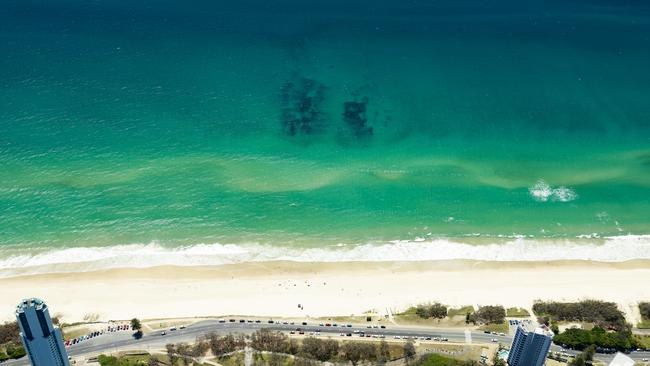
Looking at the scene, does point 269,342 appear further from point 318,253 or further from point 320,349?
point 318,253

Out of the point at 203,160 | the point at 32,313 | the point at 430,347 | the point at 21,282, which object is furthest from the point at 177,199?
the point at 430,347

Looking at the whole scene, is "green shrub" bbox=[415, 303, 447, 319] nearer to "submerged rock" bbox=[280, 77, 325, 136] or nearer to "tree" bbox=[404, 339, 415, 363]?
"tree" bbox=[404, 339, 415, 363]

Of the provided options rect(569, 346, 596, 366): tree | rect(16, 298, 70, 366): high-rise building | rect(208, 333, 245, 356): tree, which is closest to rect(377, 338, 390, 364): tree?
rect(208, 333, 245, 356): tree

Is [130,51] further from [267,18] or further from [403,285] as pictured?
[403,285]

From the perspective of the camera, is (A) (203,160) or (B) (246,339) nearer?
(B) (246,339)

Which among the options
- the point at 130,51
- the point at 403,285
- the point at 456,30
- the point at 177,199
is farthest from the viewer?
the point at 456,30

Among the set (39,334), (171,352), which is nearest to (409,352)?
(171,352)
